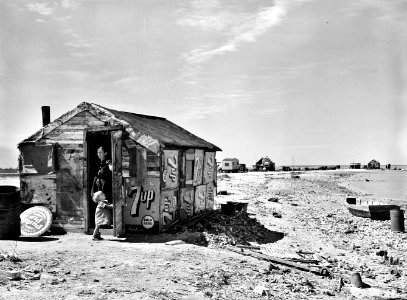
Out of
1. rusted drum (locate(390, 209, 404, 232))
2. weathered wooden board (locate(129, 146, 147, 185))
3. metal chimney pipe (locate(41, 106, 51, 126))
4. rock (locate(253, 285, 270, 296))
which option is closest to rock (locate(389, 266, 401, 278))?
rock (locate(253, 285, 270, 296))

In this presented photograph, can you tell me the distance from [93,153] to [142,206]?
3.23m

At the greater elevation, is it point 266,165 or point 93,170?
point 93,170

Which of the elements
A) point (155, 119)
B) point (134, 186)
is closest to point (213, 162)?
point (155, 119)

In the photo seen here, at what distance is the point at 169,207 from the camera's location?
12.7m

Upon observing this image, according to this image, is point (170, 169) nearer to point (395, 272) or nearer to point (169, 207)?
point (169, 207)

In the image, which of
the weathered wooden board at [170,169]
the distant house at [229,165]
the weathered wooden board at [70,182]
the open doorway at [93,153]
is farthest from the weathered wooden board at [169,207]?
the distant house at [229,165]

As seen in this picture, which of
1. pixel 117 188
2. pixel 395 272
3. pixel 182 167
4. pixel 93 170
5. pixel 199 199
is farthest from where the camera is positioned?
pixel 199 199

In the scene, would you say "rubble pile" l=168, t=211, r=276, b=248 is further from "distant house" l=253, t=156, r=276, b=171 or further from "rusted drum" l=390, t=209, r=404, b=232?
"distant house" l=253, t=156, r=276, b=171

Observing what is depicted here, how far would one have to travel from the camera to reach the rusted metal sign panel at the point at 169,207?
12.2m

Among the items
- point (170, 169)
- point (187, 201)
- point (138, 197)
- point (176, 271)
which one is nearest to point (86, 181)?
point (138, 197)

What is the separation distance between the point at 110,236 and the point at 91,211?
1.73m

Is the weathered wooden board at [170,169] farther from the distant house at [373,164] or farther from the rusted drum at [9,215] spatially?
the distant house at [373,164]

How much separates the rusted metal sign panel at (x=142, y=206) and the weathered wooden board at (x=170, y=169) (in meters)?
0.47

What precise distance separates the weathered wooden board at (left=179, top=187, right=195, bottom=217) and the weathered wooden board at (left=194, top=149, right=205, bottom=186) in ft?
2.01
